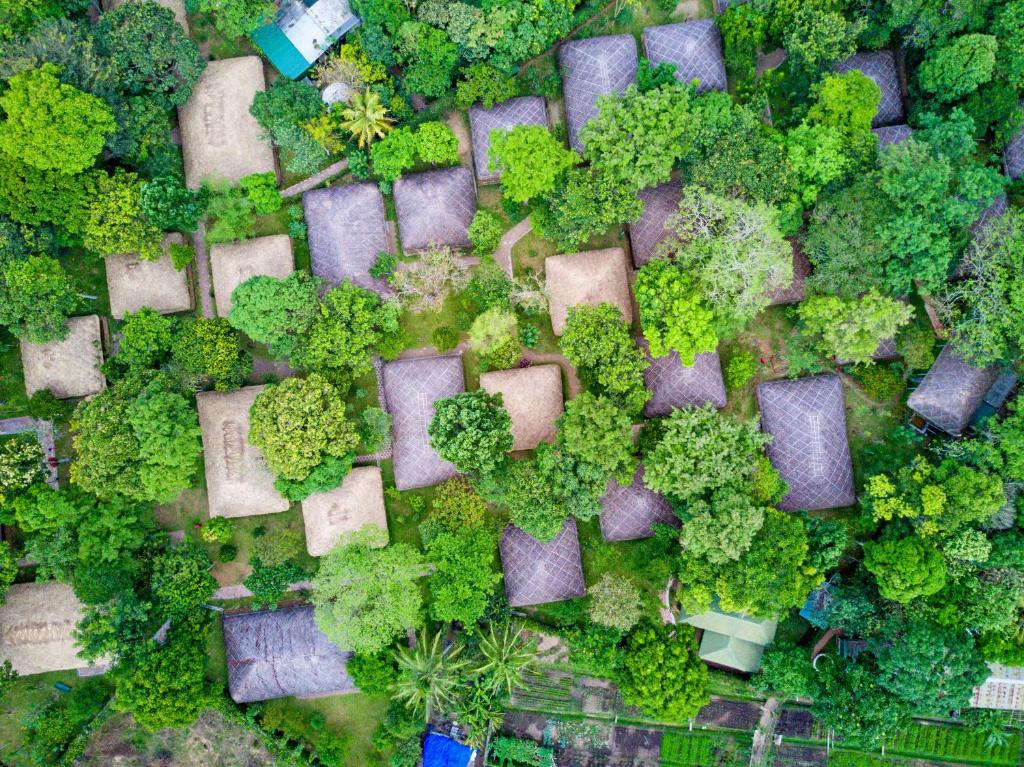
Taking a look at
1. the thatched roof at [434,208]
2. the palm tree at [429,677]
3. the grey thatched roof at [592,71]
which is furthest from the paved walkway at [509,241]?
the palm tree at [429,677]

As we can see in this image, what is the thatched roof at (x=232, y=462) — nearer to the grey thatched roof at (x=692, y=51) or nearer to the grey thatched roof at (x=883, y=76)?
the grey thatched roof at (x=692, y=51)

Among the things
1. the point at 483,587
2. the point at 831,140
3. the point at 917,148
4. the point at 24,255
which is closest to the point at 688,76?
the point at 831,140

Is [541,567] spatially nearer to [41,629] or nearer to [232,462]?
[232,462]

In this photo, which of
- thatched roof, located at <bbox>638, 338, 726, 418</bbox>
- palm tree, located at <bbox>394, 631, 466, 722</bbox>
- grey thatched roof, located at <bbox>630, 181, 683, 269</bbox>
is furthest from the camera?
grey thatched roof, located at <bbox>630, 181, 683, 269</bbox>

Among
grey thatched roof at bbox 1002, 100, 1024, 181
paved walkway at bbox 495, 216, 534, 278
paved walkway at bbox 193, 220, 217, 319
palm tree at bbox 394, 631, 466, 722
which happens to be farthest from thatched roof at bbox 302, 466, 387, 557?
grey thatched roof at bbox 1002, 100, 1024, 181

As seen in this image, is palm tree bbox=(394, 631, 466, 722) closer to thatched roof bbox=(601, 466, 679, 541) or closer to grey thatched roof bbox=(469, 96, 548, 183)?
thatched roof bbox=(601, 466, 679, 541)

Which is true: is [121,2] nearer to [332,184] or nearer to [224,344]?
[332,184]
